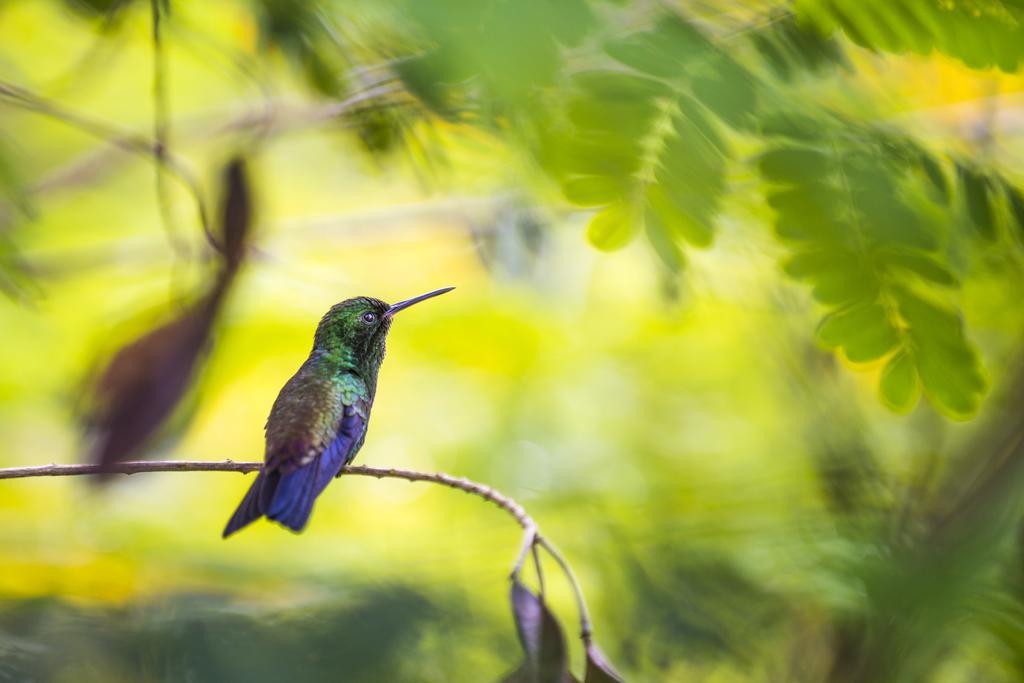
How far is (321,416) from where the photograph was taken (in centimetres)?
115

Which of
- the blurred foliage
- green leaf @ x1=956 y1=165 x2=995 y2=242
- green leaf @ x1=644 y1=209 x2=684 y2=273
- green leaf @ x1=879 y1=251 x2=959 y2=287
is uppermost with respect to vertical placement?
green leaf @ x1=956 y1=165 x2=995 y2=242

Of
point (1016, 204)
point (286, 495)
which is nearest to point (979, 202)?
point (1016, 204)

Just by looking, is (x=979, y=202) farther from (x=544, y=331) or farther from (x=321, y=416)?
(x=544, y=331)

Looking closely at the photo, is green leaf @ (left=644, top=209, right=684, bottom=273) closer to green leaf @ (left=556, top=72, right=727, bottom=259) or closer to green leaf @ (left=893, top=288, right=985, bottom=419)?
green leaf @ (left=556, top=72, right=727, bottom=259)

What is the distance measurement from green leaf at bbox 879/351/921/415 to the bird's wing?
712mm

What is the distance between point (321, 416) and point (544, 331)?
217cm

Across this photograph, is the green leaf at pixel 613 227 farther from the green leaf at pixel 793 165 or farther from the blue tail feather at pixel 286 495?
the blue tail feather at pixel 286 495

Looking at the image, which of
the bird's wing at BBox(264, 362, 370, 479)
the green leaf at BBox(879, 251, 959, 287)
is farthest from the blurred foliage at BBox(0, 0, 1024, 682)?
the bird's wing at BBox(264, 362, 370, 479)

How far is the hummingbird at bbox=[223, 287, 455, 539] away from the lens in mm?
927

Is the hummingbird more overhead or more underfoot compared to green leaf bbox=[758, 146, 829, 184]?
more underfoot

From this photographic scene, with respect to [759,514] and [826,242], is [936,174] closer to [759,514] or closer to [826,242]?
[826,242]

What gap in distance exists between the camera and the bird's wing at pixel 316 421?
3.43ft

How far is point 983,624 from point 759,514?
0.81 m

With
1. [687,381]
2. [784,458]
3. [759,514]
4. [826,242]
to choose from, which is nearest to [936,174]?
[826,242]
